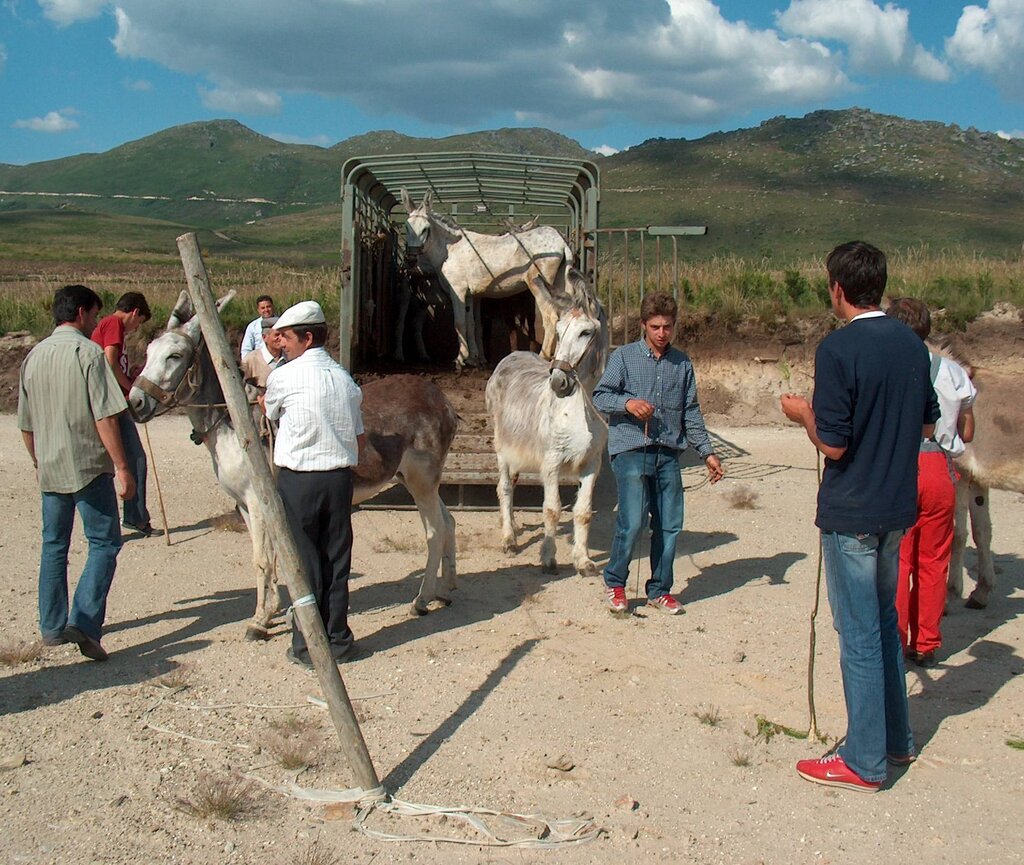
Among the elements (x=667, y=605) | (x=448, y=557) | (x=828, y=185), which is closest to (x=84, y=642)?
(x=448, y=557)

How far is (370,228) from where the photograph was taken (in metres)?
11.7

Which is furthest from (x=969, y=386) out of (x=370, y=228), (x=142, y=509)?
(x=370, y=228)

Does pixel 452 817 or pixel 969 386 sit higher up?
pixel 969 386

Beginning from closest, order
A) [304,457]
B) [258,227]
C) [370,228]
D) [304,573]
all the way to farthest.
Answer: [304,573] < [304,457] < [370,228] < [258,227]

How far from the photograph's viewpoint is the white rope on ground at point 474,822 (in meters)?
3.64

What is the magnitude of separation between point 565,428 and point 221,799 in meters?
4.07

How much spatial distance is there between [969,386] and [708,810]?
2.95 m

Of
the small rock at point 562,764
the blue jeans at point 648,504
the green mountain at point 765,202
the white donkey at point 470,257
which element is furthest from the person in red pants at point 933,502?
the green mountain at point 765,202

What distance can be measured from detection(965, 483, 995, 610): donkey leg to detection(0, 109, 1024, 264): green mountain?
690 inches

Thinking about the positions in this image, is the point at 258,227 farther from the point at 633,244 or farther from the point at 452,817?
the point at 452,817

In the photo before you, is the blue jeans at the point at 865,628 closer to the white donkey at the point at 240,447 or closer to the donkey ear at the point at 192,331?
the white donkey at the point at 240,447

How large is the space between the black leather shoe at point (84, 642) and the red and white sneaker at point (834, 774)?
Answer: 157 inches

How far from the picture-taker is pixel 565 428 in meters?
7.21

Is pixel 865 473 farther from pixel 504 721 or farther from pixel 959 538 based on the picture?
pixel 959 538
